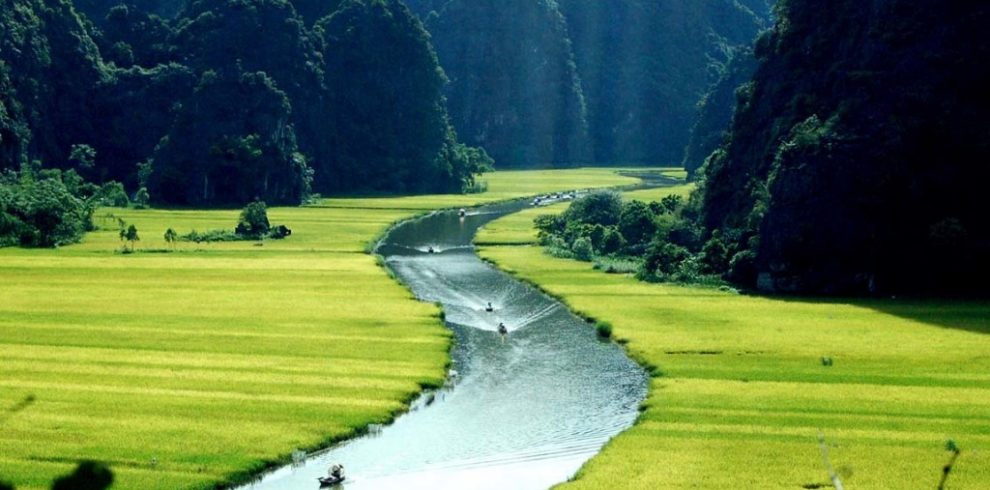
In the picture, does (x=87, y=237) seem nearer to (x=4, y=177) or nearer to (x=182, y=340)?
(x=4, y=177)

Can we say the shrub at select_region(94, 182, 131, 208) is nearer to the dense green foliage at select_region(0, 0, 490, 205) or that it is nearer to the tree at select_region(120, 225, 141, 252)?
the dense green foliage at select_region(0, 0, 490, 205)

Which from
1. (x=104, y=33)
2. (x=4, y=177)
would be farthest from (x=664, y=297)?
(x=104, y=33)

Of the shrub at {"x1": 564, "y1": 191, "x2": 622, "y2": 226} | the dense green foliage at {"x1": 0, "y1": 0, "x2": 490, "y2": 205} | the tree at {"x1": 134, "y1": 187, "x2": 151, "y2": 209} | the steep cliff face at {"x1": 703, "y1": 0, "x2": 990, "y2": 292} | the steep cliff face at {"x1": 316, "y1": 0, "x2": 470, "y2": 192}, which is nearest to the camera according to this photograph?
the steep cliff face at {"x1": 703, "y1": 0, "x2": 990, "y2": 292}

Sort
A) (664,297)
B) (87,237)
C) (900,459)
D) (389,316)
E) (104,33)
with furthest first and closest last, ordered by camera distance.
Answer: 1. (104,33)
2. (87,237)
3. (664,297)
4. (389,316)
5. (900,459)

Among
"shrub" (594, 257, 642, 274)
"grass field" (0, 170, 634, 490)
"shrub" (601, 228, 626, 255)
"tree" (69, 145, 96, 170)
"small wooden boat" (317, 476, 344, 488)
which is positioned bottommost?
"small wooden boat" (317, 476, 344, 488)

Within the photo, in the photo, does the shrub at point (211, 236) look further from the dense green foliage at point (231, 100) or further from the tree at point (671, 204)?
the dense green foliage at point (231, 100)

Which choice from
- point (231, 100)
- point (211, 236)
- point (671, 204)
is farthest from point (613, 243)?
point (231, 100)

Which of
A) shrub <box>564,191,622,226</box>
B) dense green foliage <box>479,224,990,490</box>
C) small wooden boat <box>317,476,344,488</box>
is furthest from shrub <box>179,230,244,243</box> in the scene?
small wooden boat <box>317,476,344,488</box>
